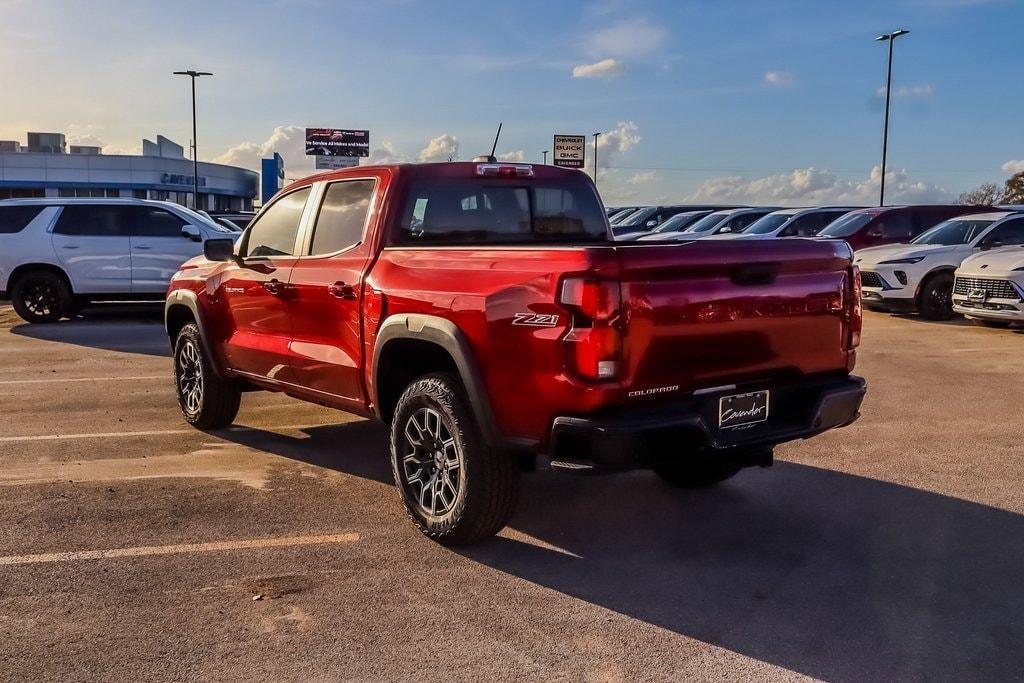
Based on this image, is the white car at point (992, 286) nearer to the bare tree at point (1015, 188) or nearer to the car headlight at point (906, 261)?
the car headlight at point (906, 261)

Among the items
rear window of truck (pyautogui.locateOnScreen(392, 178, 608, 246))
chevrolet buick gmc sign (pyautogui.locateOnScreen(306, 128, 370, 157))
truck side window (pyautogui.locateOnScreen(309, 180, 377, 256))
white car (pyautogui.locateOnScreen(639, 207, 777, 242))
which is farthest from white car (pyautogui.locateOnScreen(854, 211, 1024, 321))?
chevrolet buick gmc sign (pyautogui.locateOnScreen(306, 128, 370, 157))

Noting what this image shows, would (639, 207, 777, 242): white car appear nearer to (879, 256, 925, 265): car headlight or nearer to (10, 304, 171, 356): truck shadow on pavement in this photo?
(879, 256, 925, 265): car headlight

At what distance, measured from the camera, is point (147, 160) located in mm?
68062

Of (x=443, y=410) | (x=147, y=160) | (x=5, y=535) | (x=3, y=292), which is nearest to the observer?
(x=443, y=410)

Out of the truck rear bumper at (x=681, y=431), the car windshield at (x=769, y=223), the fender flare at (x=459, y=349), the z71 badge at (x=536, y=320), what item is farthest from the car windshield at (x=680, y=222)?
the z71 badge at (x=536, y=320)

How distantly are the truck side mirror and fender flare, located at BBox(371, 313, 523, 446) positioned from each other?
221 cm

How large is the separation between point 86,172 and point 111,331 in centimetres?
6004

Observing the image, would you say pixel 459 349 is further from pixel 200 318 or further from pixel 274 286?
pixel 200 318

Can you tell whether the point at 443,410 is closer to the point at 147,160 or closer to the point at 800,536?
the point at 800,536

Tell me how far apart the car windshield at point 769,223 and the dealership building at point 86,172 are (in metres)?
52.0

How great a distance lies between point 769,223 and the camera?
20.5m

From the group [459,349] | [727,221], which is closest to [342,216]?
[459,349]

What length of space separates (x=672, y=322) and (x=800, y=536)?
5.06ft

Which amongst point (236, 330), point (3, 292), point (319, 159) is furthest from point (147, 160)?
point (236, 330)
